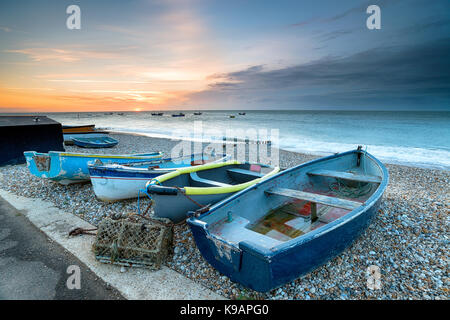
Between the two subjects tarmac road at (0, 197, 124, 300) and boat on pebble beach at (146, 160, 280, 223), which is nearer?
tarmac road at (0, 197, 124, 300)

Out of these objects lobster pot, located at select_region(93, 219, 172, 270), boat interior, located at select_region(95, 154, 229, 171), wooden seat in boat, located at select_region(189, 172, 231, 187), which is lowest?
lobster pot, located at select_region(93, 219, 172, 270)

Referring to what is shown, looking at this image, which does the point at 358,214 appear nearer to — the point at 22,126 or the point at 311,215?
the point at 311,215

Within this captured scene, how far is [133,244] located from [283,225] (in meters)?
2.99

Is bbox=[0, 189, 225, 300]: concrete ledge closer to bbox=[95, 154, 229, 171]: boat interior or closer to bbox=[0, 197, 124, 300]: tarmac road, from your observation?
bbox=[0, 197, 124, 300]: tarmac road

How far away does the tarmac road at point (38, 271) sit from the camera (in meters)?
3.57

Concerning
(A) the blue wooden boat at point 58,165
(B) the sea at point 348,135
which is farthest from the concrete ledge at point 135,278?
(B) the sea at point 348,135

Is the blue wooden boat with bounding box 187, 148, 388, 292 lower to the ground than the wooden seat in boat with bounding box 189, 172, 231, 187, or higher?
lower

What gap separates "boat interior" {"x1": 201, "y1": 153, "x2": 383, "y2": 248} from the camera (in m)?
4.34

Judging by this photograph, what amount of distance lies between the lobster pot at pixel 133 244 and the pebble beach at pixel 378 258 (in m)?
0.35

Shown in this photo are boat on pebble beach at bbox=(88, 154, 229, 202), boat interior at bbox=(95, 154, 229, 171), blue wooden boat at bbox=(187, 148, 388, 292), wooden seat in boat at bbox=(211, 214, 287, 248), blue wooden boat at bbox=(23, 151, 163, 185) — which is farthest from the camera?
boat interior at bbox=(95, 154, 229, 171)

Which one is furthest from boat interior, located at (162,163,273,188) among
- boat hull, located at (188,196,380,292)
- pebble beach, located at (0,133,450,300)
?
boat hull, located at (188,196,380,292)

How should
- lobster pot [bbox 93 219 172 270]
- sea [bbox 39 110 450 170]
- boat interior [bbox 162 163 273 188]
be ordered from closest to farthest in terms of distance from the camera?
lobster pot [bbox 93 219 172 270] → boat interior [bbox 162 163 273 188] → sea [bbox 39 110 450 170]

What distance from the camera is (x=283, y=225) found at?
5090mm

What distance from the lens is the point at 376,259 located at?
4328mm
